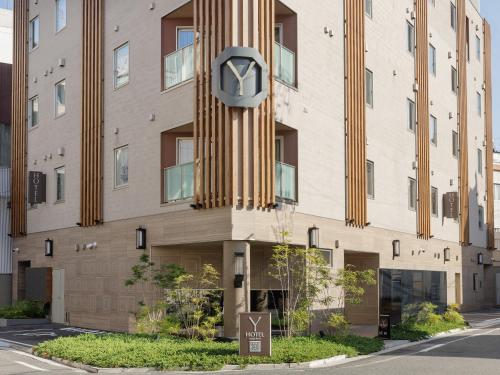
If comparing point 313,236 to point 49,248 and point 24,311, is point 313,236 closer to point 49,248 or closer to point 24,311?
point 49,248

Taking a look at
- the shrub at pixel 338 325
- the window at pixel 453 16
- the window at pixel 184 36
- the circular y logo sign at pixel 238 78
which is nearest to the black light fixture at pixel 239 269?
the shrub at pixel 338 325

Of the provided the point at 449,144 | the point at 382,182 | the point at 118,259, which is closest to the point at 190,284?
the point at 118,259

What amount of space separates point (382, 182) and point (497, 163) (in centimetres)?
4488

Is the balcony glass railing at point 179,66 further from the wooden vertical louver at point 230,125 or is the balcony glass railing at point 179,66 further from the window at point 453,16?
the window at point 453,16

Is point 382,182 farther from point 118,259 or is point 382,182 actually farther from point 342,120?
point 118,259

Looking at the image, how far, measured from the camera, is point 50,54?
30594 mm

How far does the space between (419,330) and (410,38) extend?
589 inches

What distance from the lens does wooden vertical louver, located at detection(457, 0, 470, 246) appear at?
39562mm

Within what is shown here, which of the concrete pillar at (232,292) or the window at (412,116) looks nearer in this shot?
the concrete pillar at (232,292)

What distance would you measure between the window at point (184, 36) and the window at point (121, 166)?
4206 millimetres

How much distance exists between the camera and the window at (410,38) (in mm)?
33125

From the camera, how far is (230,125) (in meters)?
20.5

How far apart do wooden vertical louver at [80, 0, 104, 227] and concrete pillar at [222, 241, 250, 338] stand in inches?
301

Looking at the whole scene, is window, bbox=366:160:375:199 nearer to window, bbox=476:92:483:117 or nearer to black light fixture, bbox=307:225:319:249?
black light fixture, bbox=307:225:319:249
